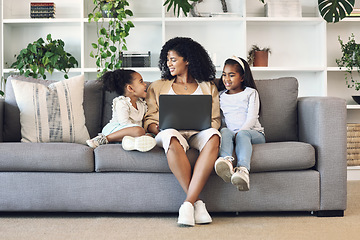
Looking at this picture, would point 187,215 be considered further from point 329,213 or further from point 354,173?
point 354,173

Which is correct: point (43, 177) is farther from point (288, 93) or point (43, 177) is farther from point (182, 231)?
point (288, 93)

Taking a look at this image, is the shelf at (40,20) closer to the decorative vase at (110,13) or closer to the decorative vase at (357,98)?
the decorative vase at (110,13)

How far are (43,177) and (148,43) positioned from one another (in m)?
2.40

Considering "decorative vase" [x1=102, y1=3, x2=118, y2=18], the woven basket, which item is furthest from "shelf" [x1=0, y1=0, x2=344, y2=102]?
the woven basket

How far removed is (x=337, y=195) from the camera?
7.98ft

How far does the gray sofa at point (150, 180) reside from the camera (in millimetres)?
2391

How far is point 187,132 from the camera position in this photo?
257 cm

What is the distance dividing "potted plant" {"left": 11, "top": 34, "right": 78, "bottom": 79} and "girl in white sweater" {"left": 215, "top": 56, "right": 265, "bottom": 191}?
167cm

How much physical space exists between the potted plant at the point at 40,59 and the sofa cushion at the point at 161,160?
5.71 feet

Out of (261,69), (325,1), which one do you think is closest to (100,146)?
(261,69)

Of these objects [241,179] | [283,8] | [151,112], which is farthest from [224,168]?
[283,8]

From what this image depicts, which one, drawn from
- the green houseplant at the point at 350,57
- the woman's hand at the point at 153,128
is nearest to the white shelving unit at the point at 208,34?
the green houseplant at the point at 350,57

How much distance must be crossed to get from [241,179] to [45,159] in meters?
1.00

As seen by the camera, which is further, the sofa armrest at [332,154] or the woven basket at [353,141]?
the woven basket at [353,141]
